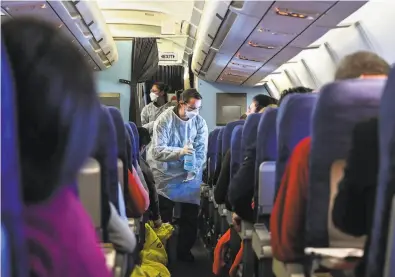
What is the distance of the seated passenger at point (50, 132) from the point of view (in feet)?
3.53

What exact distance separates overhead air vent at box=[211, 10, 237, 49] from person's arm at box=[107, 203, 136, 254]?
3.99 m

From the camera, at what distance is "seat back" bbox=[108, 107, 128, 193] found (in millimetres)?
2895

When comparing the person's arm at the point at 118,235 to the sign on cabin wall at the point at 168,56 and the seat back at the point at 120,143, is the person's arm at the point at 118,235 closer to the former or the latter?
the seat back at the point at 120,143

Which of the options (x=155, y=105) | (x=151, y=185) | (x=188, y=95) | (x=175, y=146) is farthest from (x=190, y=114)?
(x=155, y=105)

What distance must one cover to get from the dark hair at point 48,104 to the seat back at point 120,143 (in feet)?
Answer: 5.73

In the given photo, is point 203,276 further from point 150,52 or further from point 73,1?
point 150,52

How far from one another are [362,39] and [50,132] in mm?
5671

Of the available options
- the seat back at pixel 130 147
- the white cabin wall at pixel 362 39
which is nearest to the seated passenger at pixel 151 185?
the seat back at pixel 130 147

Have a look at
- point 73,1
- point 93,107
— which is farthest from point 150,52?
point 93,107

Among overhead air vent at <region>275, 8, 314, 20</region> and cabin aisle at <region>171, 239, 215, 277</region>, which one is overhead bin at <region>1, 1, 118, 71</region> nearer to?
overhead air vent at <region>275, 8, 314, 20</region>

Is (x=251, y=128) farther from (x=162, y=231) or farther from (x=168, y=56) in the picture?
(x=168, y=56)

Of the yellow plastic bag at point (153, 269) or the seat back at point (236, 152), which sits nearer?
the seat back at point (236, 152)

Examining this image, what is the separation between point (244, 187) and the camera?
3768 millimetres

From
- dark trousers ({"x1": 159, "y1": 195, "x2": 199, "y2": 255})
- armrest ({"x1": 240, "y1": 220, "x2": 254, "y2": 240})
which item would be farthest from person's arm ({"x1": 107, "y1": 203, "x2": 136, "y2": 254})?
dark trousers ({"x1": 159, "y1": 195, "x2": 199, "y2": 255})
